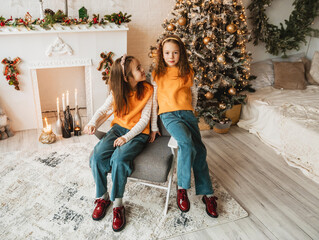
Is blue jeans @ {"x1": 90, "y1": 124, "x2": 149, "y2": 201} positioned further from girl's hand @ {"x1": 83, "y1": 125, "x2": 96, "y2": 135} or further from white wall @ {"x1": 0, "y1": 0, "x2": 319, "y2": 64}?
white wall @ {"x1": 0, "y1": 0, "x2": 319, "y2": 64}

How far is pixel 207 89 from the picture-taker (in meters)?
3.21

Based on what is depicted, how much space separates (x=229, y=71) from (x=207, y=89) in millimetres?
371

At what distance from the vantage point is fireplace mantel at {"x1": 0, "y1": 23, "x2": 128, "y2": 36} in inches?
113

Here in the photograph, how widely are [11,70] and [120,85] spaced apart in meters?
1.65

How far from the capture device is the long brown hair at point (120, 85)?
6.93 feet

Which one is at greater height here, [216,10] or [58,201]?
[216,10]

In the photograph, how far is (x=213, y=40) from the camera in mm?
3061

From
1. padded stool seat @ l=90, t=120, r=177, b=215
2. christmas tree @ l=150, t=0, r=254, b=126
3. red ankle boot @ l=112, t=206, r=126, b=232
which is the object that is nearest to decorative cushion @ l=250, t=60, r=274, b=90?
christmas tree @ l=150, t=0, r=254, b=126

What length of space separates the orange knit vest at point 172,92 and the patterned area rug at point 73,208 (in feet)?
2.48

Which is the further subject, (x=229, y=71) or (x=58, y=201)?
(x=229, y=71)

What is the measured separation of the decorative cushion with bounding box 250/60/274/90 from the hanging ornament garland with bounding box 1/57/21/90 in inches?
124

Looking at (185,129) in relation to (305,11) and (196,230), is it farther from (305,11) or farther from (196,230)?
(305,11)

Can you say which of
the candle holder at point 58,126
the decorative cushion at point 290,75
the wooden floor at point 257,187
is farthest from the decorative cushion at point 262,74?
the candle holder at point 58,126

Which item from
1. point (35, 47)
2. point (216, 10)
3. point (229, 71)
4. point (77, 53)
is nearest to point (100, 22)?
point (77, 53)
